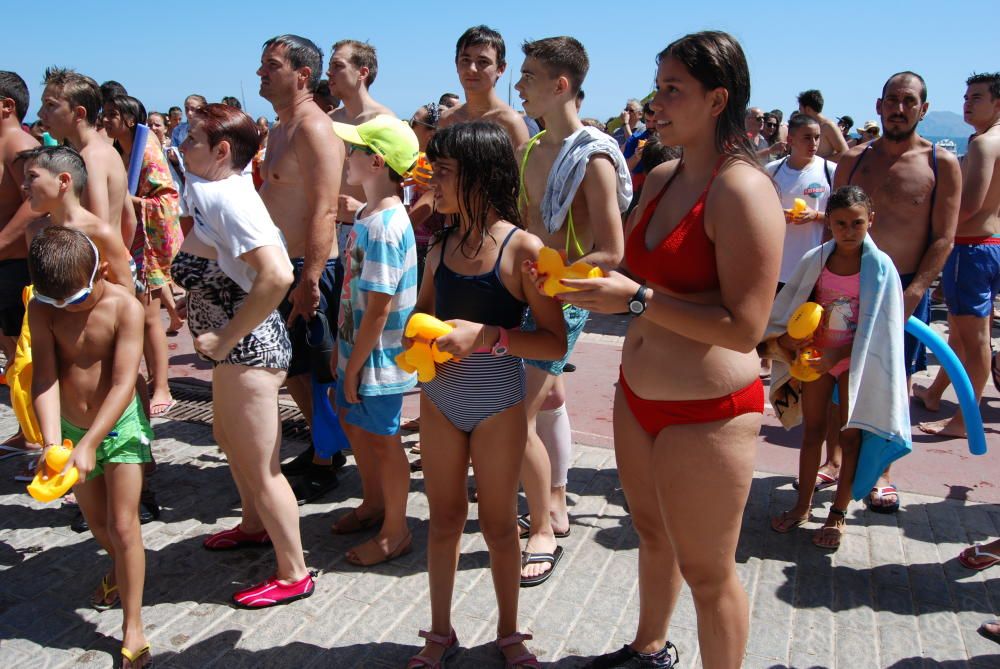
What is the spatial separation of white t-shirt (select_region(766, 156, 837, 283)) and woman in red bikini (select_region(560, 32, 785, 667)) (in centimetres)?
352

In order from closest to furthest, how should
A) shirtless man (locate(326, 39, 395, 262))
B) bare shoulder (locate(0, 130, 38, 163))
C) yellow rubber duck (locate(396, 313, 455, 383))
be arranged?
1. yellow rubber duck (locate(396, 313, 455, 383))
2. bare shoulder (locate(0, 130, 38, 163))
3. shirtless man (locate(326, 39, 395, 262))

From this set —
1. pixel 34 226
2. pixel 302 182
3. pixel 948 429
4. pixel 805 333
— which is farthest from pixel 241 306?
pixel 948 429

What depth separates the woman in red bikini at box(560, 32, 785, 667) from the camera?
1988 mm

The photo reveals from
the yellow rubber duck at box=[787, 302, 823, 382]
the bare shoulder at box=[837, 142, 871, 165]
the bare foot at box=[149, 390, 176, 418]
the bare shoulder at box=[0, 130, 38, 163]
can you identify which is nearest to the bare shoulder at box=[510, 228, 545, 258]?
the yellow rubber duck at box=[787, 302, 823, 382]

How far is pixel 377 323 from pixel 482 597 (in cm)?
126

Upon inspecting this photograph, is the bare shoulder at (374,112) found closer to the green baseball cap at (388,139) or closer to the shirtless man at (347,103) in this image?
the shirtless man at (347,103)

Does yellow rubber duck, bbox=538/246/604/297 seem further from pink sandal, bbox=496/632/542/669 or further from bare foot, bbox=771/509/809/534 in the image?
bare foot, bbox=771/509/809/534

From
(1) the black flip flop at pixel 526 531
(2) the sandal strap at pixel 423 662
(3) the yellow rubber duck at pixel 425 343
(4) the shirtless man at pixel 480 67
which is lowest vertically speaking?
(1) the black flip flop at pixel 526 531

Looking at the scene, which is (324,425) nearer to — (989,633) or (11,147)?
(11,147)

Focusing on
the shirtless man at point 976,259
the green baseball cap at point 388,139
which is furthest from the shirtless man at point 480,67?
the shirtless man at point 976,259

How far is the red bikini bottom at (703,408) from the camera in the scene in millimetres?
2152

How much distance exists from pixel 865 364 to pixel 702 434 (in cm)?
162

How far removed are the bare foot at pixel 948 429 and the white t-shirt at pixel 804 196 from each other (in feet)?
4.68

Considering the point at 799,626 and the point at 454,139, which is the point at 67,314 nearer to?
the point at 454,139
